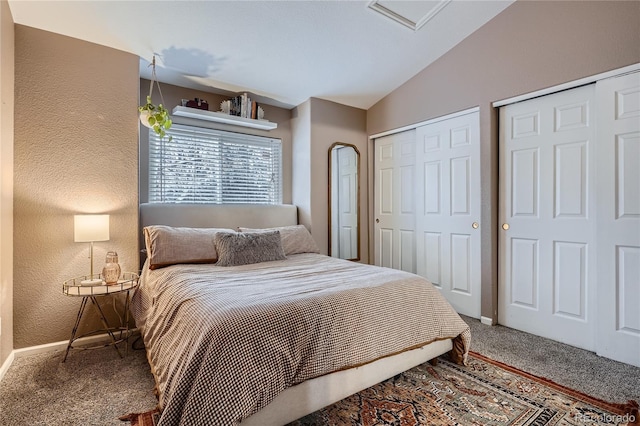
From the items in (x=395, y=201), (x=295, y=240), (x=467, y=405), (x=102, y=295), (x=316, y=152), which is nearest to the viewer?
(x=467, y=405)

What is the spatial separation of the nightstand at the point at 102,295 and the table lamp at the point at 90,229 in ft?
0.31

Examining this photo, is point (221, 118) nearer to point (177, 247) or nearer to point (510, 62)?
point (177, 247)

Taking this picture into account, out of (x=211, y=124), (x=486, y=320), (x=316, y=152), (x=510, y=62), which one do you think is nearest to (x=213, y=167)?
(x=211, y=124)

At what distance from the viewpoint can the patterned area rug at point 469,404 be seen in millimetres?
1659

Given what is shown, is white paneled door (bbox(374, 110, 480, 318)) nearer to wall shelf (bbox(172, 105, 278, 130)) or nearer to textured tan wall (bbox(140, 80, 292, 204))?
textured tan wall (bbox(140, 80, 292, 204))

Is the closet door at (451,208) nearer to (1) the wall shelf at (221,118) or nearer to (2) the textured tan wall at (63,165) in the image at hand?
(1) the wall shelf at (221,118)

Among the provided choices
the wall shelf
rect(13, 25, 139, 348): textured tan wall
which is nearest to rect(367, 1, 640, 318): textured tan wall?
the wall shelf

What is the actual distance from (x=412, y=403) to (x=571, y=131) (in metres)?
2.40

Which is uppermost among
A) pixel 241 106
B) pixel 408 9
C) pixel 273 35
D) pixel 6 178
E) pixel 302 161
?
pixel 408 9

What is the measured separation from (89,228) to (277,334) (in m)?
1.81

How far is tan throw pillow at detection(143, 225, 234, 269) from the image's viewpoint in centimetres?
261

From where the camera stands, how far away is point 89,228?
241 cm

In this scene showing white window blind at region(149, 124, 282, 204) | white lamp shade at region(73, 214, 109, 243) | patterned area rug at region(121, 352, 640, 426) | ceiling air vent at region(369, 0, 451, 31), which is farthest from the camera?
white window blind at region(149, 124, 282, 204)

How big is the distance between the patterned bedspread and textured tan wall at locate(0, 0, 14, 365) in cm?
87
